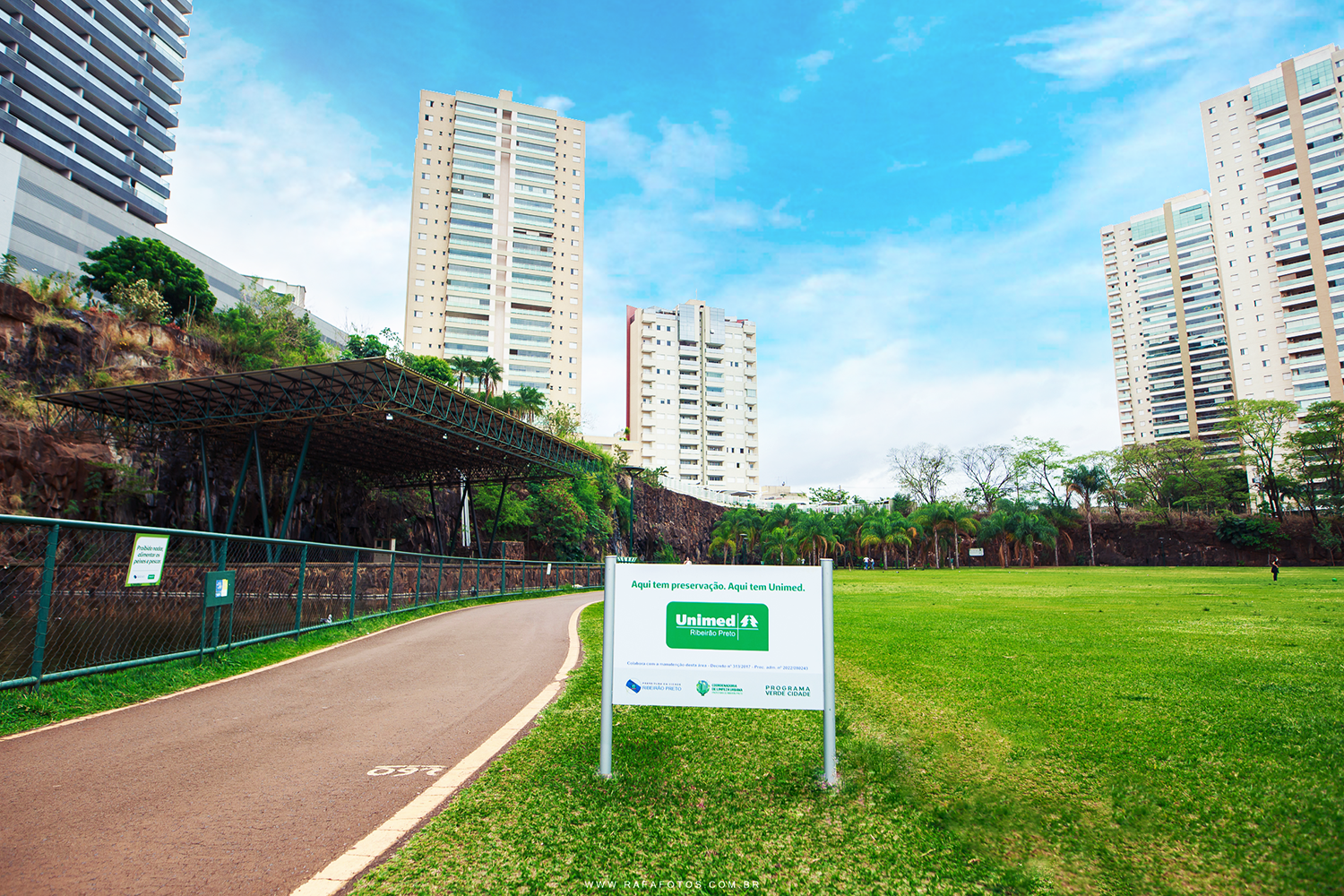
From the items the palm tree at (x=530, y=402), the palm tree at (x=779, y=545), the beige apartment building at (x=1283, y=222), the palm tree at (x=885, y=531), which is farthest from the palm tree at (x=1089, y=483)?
the palm tree at (x=530, y=402)

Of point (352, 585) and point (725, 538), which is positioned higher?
point (725, 538)

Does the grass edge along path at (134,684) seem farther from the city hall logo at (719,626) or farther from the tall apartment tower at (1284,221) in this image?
the tall apartment tower at (1284,221)

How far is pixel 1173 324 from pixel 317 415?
445 ft

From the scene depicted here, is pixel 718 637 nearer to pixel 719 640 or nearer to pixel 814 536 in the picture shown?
pixel 719 640

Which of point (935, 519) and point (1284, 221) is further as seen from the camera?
point (1284, 221)

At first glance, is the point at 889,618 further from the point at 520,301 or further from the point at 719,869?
the point at 520,301

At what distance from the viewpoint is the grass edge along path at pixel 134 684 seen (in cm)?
645

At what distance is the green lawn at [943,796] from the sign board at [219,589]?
17.6 ft

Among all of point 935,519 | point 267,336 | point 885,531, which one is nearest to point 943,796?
point 267,336

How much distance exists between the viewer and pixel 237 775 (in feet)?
16.2

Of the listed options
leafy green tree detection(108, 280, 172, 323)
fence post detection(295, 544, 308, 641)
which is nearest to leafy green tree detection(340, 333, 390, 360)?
leafy green tree detection(108, 280, 172, 323)

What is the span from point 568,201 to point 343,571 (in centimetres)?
9873

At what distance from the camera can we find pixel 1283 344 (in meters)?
86.8

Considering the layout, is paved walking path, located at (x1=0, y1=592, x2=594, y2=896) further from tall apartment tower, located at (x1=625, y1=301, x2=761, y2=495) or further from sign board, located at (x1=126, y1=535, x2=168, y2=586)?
tall apartment tower, located at (x1=625, y1=301, x2=761, y2=495)
